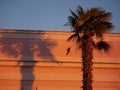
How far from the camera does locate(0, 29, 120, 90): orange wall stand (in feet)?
96.8

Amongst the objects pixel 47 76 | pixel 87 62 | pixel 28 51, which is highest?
pixel 28 51

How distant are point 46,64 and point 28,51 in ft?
7.17

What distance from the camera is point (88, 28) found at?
21.1 meters

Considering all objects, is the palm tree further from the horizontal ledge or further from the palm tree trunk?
the horizontal ledge

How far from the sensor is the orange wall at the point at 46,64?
2952 cm

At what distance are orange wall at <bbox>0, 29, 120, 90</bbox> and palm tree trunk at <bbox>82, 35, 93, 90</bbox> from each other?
9466 millimetres

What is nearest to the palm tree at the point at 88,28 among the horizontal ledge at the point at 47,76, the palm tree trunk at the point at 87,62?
the palm tree trunk at the point at 87,62

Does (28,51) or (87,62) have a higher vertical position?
(28,51)

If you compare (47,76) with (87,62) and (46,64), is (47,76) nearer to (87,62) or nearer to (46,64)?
(46,64)

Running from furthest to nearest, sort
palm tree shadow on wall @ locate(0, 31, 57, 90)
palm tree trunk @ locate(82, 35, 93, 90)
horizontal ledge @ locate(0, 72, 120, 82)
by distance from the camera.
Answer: palm tree shadow on wall @ locate(0, 31, 57, 90) < horizontal ledge @ locate(0, 72, 120, 82) < palm tree trunk @ locate(82, 35, 93, 90)

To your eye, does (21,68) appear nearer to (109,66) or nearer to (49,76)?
(49,76)

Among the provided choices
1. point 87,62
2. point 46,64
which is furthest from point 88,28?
point 46,64

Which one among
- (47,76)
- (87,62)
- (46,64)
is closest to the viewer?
(87,62)

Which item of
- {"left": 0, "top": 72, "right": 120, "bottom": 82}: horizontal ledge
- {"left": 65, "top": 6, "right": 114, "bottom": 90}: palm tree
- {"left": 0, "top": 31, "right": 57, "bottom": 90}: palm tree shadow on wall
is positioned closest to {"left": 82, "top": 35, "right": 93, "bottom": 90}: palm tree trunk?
{"left": 65, "top": 6, "right": 114, "bottom": 90}: palm tree
